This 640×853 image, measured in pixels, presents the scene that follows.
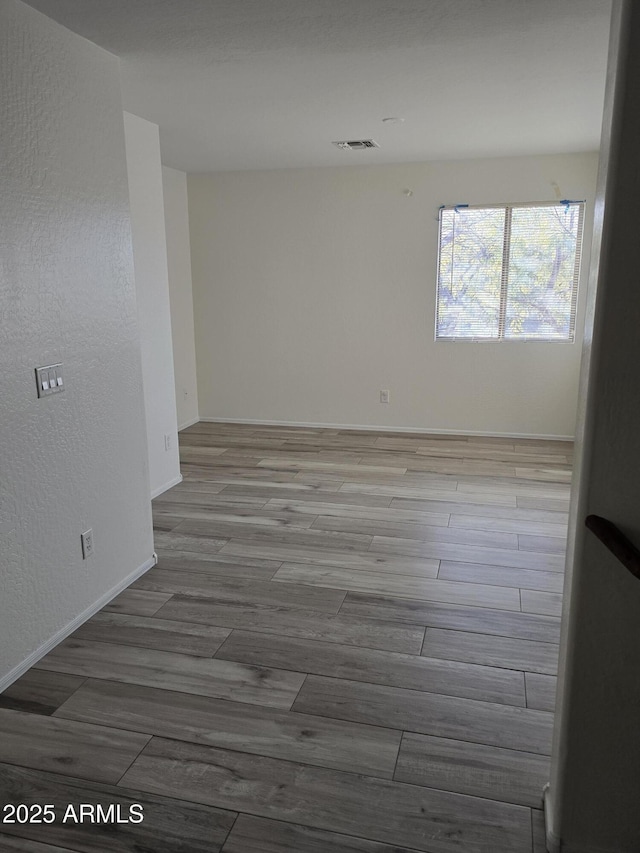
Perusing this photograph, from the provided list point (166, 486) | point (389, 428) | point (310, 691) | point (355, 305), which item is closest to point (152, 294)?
point (166, 486)

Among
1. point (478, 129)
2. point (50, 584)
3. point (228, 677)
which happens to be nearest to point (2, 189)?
point (50, 584)

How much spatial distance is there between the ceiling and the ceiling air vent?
8cm

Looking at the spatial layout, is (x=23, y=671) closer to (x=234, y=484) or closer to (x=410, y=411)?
(x=234, y=484)

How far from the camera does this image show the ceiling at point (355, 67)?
2.42 meters

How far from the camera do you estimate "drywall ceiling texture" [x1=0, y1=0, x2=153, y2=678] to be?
2289 mm

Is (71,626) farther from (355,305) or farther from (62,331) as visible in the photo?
(355,305)

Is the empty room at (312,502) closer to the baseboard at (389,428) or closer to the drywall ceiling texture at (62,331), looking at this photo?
the drywall ceiling texture at (62,331)

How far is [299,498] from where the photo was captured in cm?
434

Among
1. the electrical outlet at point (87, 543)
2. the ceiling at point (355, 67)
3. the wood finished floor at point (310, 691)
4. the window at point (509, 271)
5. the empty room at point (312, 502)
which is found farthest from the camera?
the window at point (509, 271)

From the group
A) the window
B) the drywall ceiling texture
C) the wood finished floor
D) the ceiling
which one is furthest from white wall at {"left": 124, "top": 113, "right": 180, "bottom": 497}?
the window

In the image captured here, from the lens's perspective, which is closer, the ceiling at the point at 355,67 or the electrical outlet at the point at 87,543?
the ceiling at the point at 355,67

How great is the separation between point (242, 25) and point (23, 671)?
2.63 m

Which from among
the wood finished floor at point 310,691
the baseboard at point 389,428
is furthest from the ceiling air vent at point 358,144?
the wood finished floor at point 310,691

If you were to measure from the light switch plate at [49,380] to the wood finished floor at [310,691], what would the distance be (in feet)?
3.39
